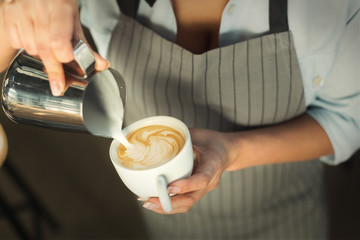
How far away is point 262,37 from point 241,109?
177mm

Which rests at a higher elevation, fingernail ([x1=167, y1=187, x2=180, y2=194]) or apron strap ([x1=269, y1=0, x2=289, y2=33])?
apron strap ([x1=269, y1=0, x2=289, y2=33])

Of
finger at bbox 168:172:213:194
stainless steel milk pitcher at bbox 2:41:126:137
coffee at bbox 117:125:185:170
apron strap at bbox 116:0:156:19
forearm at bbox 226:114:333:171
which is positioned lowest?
forearm at bbox 226:114:333:171

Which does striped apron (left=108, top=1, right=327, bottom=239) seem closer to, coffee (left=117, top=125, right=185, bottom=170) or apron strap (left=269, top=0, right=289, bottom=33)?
apron strap (left=269, top=0, right=289, bottom=33)

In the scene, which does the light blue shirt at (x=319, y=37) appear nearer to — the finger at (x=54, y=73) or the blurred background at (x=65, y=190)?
the finger at (x=54, y=73)

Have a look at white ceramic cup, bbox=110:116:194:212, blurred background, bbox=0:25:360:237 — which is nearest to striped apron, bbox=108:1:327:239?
white ceramic cup, bbox=110:116:194:212

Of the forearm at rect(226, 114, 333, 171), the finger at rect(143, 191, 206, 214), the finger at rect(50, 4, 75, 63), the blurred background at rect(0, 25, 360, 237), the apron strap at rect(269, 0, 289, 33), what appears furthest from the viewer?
the blurred background at rect(0, 25, 360, 237)

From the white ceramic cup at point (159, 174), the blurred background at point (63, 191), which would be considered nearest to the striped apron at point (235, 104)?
the white ceramic cup at point (159, 174)

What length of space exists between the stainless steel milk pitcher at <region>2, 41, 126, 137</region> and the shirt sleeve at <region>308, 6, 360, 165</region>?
47 centimetres

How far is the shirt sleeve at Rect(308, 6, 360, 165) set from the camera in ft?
2.07

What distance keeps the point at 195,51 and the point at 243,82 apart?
0.13 m

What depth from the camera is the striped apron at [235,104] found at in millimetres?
709

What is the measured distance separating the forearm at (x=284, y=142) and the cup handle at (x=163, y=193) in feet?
1.00

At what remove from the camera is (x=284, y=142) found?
2.62 feet

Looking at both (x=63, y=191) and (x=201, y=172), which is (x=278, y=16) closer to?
(x=201, y=172)
